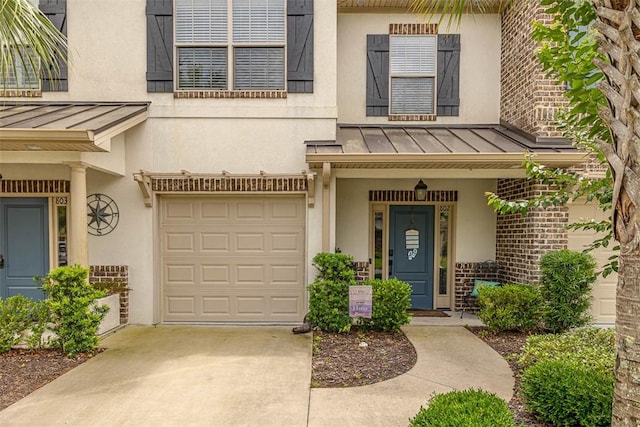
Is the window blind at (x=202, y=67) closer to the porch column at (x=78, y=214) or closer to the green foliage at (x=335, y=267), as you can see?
the porch column at (x=78, y=214)

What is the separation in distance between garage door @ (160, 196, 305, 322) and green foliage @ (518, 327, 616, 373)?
3.53 m

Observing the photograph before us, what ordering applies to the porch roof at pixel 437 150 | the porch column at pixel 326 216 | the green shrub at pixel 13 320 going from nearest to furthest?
the green shrub at pixel 13 320 < the porch roof at pixel 437 150 < the porch column at pixel 326 216

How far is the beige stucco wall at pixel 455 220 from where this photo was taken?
7371 millimetres

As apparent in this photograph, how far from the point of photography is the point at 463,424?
7.58 ft

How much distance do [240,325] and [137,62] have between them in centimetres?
473

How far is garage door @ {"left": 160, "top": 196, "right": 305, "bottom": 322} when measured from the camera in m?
6.53

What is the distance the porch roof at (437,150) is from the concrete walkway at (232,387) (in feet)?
8.67

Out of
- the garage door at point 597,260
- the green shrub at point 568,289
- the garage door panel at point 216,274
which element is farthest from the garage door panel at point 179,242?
the garage door at point 597,260

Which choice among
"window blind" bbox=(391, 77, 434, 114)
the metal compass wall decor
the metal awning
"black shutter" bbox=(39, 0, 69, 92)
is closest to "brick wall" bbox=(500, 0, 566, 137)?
"window blind" bbox=(391, 77, 434, 114)

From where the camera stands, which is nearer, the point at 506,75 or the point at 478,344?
the point at 478,344

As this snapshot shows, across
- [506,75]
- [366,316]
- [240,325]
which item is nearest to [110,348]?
[240,325]

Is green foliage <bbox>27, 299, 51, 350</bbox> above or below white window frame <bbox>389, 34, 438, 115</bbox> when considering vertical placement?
below

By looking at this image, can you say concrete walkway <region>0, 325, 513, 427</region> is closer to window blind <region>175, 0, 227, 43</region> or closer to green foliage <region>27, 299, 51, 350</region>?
green foliage <region>27, 299, 51, 350</region>

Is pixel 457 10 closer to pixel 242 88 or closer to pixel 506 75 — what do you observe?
pixel 242 88
